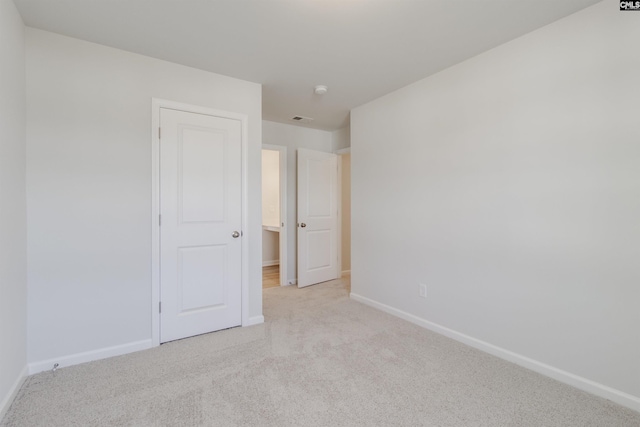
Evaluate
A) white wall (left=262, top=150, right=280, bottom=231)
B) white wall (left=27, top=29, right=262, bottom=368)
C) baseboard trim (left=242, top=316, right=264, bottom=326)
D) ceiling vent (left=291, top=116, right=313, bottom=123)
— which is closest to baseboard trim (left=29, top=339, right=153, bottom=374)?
white wall (left=27, top=29, right=262, bottom=368)

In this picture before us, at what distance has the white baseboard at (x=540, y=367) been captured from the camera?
171cm

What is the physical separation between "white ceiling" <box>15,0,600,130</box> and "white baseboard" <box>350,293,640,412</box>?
2337 mm

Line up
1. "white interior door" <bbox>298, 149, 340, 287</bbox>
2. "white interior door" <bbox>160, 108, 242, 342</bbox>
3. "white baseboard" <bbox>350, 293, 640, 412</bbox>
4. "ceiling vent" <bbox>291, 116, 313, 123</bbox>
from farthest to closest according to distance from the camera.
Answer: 1. "white interior door" <bbox>298, 149, 340, 287</bbox>
2. "ceiling vent" <bbox>291, 116, 313, 123</bbox>
3. "white interior door" <bbox>160, 108, 242, 342</bbox>
4. "white baseboard" <bbox>350, 293, 640, 412</bbox>

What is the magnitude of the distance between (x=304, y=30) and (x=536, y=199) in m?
2.02

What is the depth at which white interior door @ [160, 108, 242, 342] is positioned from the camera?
8.22 ft

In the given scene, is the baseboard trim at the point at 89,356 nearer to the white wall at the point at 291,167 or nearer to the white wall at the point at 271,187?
the white wall at the point at 291,167

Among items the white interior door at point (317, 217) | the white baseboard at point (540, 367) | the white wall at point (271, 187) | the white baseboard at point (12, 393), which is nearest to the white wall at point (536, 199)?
the white baseboard at point (540, 367)

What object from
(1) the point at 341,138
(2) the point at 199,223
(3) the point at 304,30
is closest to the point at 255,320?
(2) the point at 199,223

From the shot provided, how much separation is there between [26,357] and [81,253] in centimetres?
75

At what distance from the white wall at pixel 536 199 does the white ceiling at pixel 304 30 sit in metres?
0.27

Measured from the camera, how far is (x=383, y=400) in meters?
1.74

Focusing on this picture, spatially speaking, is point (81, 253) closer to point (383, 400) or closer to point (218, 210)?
point (218, 210)

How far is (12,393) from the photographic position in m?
1.74

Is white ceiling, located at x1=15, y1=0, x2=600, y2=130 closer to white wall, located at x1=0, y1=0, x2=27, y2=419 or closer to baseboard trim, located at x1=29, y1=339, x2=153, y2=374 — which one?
white wall, located at x1=0, y1=0, x2=27, y2=419
